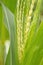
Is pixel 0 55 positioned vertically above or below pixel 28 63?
below

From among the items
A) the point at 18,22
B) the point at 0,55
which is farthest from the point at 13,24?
the point at 0,55

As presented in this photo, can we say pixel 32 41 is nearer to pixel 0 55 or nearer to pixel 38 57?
pixel 38 57

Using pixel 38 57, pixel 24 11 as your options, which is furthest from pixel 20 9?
pixel 38 57

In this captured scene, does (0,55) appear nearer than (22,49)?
No

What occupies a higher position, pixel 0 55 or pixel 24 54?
pixel 24 54

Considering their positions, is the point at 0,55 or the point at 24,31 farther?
the point at 0,55

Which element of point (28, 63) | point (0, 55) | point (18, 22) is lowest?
point (0, 55)

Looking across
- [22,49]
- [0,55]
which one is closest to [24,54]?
[22,49]

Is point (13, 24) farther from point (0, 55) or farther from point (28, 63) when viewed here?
point (0, 55)
